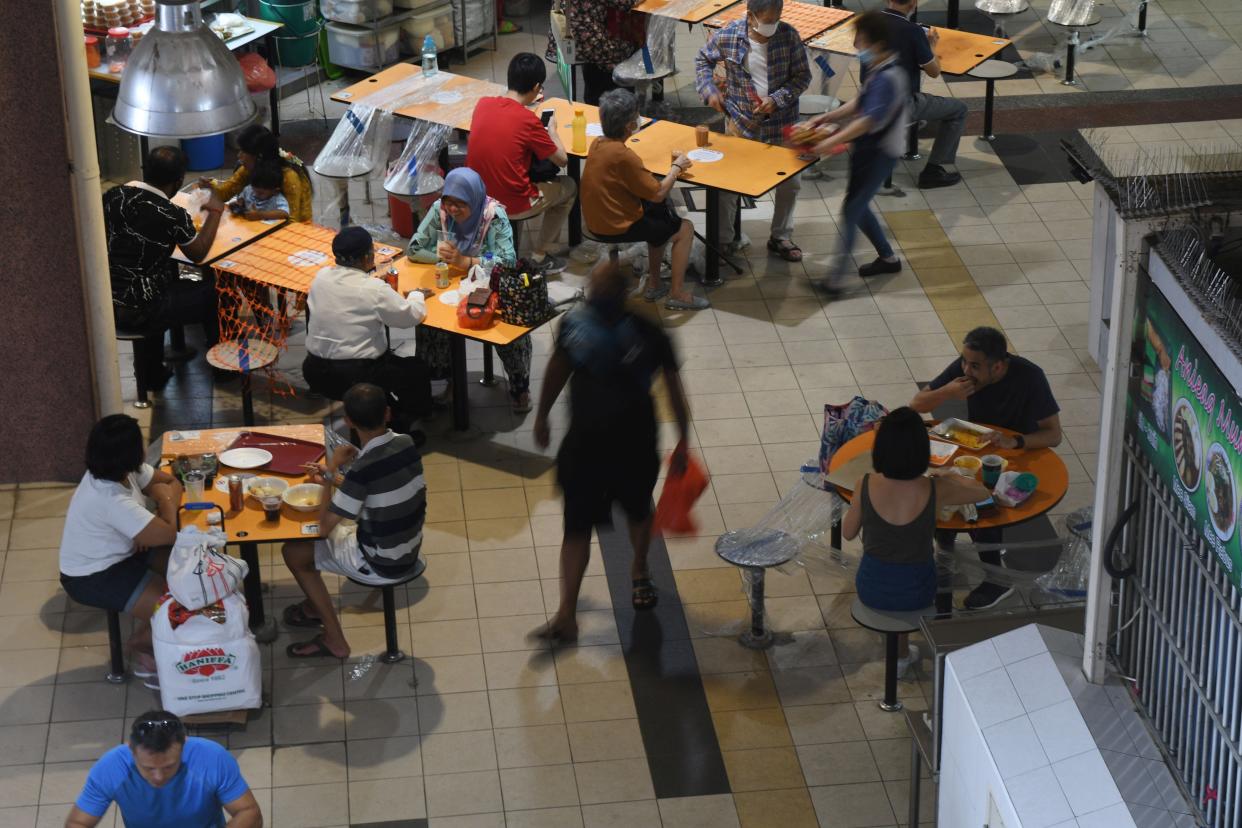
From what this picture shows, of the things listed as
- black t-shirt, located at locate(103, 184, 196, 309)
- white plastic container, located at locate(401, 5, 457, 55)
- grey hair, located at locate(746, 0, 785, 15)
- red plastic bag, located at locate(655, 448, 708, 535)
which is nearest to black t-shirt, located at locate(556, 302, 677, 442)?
red plastic bag, located at locate(655, 448, 708, 535)

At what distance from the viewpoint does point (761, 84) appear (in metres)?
10.9

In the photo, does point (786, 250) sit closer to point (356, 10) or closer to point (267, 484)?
point (356, 10)

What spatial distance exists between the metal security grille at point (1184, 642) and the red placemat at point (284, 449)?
3961mm

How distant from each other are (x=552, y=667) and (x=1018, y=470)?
2.23 meters

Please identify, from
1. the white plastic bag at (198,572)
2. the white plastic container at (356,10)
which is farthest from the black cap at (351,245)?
the white plastic container at (356,10)

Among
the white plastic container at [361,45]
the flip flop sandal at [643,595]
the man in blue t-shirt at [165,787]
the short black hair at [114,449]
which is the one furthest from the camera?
→ the white plastic container at [361,45]

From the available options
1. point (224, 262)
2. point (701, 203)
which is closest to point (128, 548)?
point (224, 262)

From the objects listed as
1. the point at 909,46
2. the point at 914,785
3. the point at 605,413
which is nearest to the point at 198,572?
the point at 605,413

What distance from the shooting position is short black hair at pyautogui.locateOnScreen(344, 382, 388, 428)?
6922mm

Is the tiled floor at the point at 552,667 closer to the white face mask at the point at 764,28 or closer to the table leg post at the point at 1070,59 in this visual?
the white face mask at the point at 764,28

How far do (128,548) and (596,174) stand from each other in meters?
3.95

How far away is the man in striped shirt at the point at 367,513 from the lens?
Answer: 6934 mm

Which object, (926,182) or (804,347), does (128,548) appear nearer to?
(804,347)

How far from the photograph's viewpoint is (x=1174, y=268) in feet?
13.8
